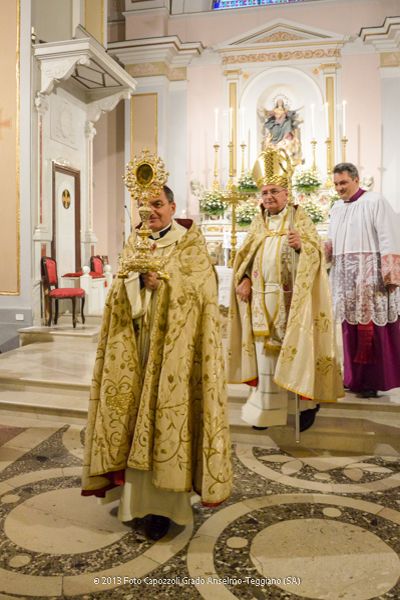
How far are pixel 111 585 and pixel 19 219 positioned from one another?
6.26m

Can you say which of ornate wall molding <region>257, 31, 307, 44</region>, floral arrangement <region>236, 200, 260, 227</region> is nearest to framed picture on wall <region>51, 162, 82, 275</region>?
floral arrangement <region>236, 200, 260, 227</region>

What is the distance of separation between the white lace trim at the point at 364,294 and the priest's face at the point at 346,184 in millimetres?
495

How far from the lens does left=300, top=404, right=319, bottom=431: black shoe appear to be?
3.89 metres

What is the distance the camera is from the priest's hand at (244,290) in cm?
389

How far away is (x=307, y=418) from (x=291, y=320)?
82cm

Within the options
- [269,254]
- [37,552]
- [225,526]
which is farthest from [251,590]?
[269,254]

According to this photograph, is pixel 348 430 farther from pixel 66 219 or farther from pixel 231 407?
pixel 66 219

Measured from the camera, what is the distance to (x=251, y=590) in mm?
2172

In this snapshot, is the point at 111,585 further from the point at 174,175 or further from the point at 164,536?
the point at 174,175

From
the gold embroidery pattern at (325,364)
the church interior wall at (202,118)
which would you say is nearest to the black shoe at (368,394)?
the gold embroidery pattern at (325,364)

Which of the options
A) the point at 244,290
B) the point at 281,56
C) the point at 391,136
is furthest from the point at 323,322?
the point at 281,56

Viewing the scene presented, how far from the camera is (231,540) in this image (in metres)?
2.57

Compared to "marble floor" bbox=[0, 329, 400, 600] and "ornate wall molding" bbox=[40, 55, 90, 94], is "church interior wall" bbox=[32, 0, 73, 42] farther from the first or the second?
"marble floor" bbox=[0, 329, 400, 600]

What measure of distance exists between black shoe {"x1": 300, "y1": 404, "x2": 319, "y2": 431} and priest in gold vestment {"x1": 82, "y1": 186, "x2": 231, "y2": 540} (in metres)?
1.49
